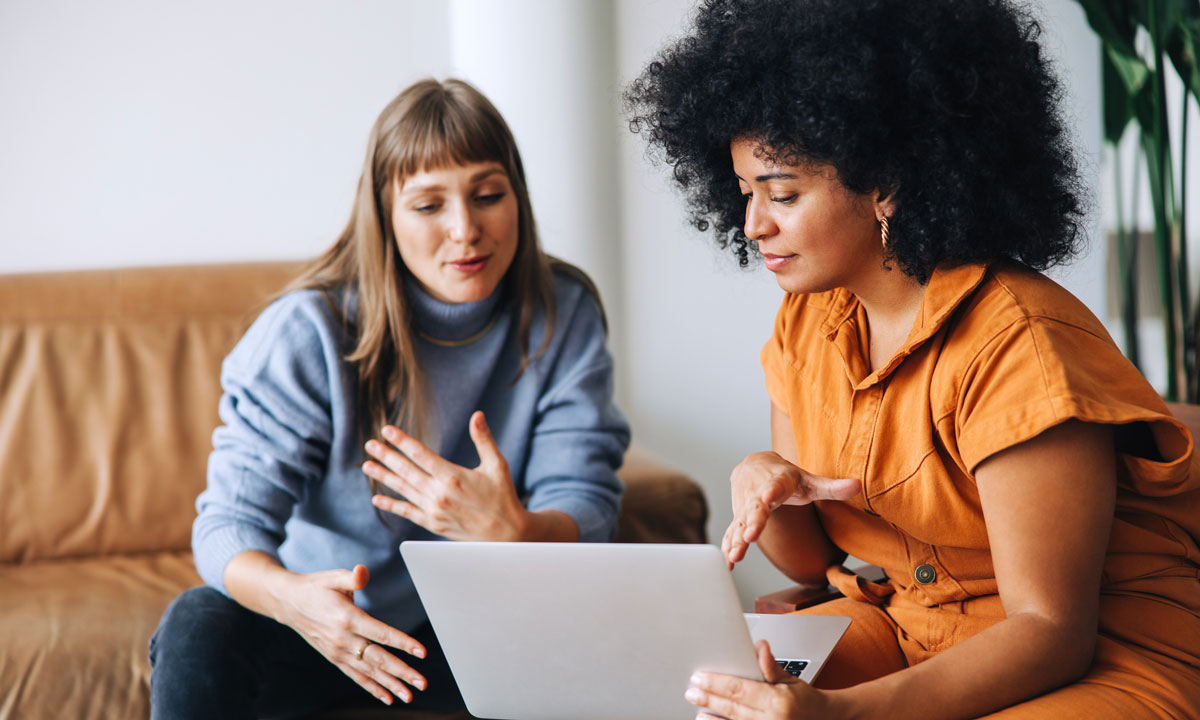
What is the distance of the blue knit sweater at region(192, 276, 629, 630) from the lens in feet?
5.06

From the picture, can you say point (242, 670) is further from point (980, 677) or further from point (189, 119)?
point (189, 119)

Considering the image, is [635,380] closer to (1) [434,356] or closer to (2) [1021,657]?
(1) [434,356]

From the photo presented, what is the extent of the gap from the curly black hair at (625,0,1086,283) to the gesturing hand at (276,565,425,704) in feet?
2.45

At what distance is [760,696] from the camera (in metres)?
0.96

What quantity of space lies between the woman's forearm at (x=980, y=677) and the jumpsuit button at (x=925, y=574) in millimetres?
182

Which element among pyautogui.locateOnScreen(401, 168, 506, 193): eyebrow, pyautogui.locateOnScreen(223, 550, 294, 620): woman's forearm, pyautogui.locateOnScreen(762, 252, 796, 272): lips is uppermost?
pyautogui.locateOnScreen(401, 168, 506, 193): eyebrow

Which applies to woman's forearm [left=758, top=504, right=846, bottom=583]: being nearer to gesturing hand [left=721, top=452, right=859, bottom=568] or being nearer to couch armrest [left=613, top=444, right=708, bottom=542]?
gesturing hand [left=721, top=452, right=859, bottom=568]

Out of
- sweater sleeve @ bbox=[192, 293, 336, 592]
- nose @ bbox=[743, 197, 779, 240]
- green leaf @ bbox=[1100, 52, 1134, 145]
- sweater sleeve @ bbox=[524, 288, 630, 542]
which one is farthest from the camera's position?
green leaf @ bbox=[1100, 52, 1134, 145]

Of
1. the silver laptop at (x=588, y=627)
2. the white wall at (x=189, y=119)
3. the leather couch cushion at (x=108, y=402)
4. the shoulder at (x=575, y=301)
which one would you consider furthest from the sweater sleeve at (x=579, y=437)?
the white wall at (x=189, y=119)

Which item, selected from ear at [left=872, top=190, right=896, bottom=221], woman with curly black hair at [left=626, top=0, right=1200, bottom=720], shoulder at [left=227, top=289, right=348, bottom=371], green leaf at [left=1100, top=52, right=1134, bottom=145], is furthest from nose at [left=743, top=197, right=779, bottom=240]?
green leaf at [left=1100, top=52, right=1134, bottom=145]

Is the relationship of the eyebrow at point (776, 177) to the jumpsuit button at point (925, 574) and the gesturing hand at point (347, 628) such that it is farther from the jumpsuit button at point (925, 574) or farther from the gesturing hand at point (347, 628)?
the gesturing hand at point (347, 628)

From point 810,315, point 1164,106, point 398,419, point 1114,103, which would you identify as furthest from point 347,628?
point 1114,103

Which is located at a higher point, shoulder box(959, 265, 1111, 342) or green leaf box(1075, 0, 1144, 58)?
green leaf box(1075, 0, 1144, 58)

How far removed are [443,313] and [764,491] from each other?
745 millimetres
